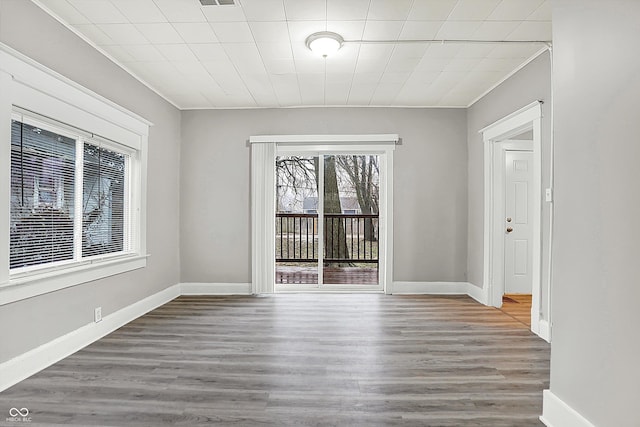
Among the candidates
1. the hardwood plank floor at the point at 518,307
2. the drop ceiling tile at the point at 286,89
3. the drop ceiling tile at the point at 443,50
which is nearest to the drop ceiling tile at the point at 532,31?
the drop ceiling tile at the point at 443,50

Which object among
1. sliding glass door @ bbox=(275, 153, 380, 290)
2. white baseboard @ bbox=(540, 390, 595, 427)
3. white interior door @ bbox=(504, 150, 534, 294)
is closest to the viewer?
white baseboard @ bbox=(540, 390, 595, 427)

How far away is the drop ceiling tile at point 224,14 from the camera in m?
2.59

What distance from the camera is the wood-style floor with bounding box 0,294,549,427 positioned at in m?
2.03

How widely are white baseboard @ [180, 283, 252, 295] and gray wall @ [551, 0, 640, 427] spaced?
3849mm

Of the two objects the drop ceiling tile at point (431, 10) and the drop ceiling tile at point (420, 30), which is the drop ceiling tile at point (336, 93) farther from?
the drop ceiling tile at point (431, 10)

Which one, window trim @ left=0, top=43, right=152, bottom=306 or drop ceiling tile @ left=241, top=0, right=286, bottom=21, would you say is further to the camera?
drop ceiling tile @ left=241, top=0, right=286, bottom=21

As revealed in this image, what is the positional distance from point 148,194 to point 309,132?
2196 millimetres

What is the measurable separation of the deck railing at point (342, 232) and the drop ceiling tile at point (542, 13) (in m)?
3.09

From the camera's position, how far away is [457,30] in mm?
2922

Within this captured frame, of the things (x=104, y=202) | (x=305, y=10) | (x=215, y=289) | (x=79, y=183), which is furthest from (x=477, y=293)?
(x=79, y=183)

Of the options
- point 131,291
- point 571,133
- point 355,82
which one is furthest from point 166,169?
point 571,133

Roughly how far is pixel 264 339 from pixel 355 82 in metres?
2.86

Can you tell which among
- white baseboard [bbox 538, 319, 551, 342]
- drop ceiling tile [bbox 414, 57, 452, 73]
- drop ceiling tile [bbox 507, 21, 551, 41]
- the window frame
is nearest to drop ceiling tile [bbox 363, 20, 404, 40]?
drop ceiling tile [bbox 414, 57, 452, 73]

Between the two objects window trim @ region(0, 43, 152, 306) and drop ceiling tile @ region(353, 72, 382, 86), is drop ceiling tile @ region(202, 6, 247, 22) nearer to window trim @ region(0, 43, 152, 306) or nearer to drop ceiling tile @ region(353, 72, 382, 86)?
window trim @ region(0, 43, 152, 306)
